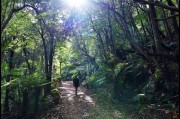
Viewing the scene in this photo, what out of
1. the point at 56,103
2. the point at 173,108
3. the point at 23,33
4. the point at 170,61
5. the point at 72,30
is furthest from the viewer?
the point at 72,30

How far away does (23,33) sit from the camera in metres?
19.1

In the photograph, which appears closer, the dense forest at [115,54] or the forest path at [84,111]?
the dense forest at [115,54]

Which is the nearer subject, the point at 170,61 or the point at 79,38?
the point at 170,61

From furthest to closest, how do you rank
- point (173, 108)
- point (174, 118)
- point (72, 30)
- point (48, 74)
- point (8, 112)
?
1. point (72, 30)
2. point (48, 74)
3. point (8, 112)
4. point (173, 108)
5. point (174, 118)

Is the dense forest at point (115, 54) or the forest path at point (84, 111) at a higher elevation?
the dense forest at point (115, 54)

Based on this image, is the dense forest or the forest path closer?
the dense forest

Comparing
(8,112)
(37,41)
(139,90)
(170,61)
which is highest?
(37,41)

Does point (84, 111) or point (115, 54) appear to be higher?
point (115, 54)

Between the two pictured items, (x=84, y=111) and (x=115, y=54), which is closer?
(x=84, y=111)

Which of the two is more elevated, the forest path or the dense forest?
the dense forest

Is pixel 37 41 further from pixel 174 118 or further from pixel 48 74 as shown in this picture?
pixel 174 118

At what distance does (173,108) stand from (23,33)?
14129 mm

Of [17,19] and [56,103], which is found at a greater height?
[17,19]

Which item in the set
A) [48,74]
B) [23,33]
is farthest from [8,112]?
[23,33]
